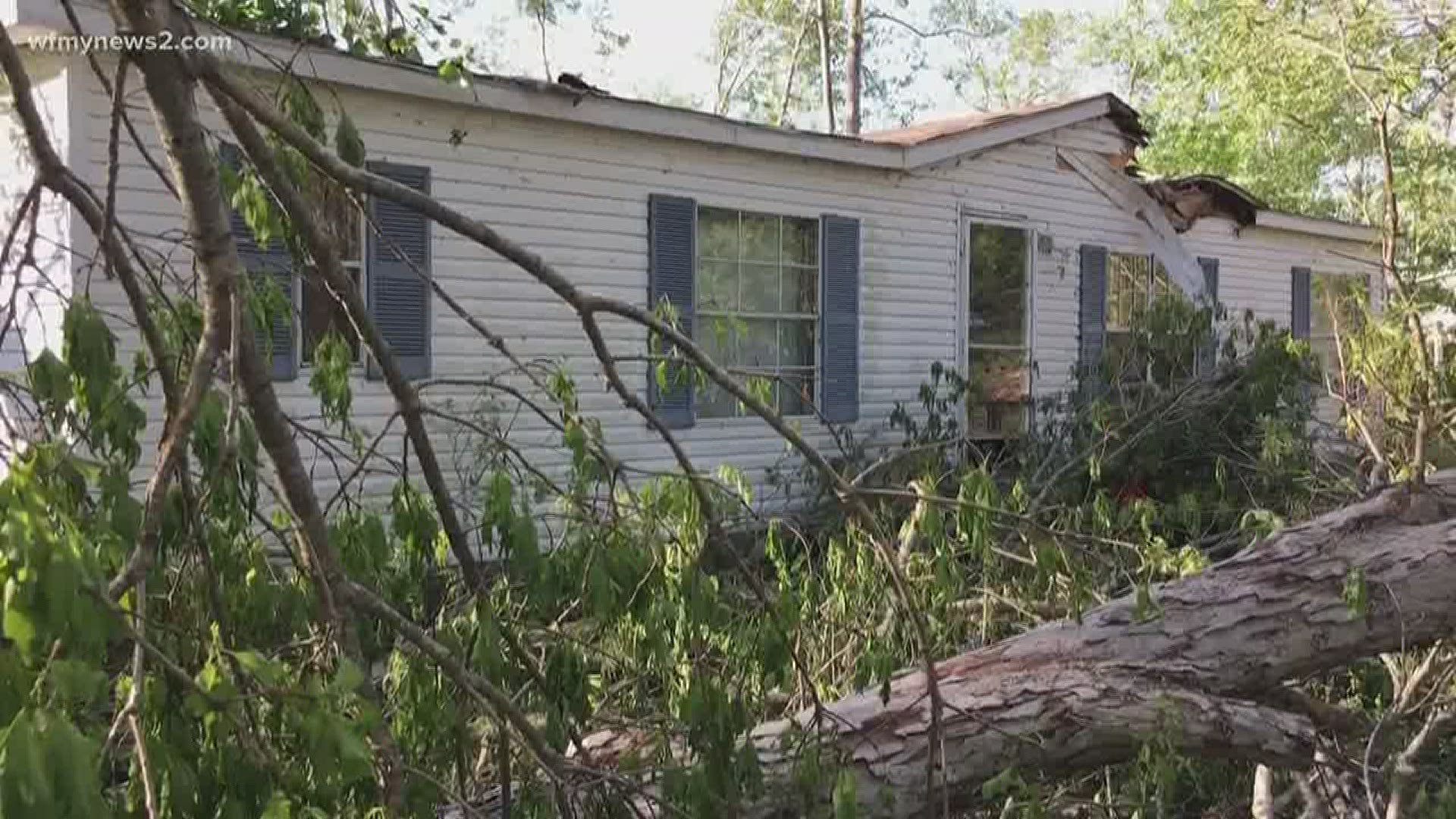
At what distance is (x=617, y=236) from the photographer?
913 cm

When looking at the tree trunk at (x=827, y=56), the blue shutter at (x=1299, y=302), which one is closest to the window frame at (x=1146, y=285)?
the blue shutter at (x=1299, y=302)

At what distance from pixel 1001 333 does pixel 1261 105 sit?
8621mm

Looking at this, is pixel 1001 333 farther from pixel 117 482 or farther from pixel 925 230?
pixel 117 482

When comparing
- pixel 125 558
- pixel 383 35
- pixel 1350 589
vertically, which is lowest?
pixel 1350 589

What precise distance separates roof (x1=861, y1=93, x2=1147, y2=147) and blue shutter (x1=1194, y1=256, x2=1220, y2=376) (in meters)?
1.89

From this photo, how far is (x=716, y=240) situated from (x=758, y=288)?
55 centimetres

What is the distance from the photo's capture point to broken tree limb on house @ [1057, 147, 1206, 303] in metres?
13.1

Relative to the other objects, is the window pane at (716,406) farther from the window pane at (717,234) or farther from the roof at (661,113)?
→ the roof at (661,113)

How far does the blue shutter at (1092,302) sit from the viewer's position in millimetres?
12930

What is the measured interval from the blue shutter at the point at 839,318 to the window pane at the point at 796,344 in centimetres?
13

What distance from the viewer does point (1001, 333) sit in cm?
1247

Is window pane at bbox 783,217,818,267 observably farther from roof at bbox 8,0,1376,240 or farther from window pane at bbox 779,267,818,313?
roof at bbox 8,0,1376,240

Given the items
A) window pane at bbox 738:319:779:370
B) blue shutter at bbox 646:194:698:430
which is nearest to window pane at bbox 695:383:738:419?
blue shutter at bbox 646:194:698:430

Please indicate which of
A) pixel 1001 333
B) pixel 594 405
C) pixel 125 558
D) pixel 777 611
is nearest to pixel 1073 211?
pixel 1001 333
